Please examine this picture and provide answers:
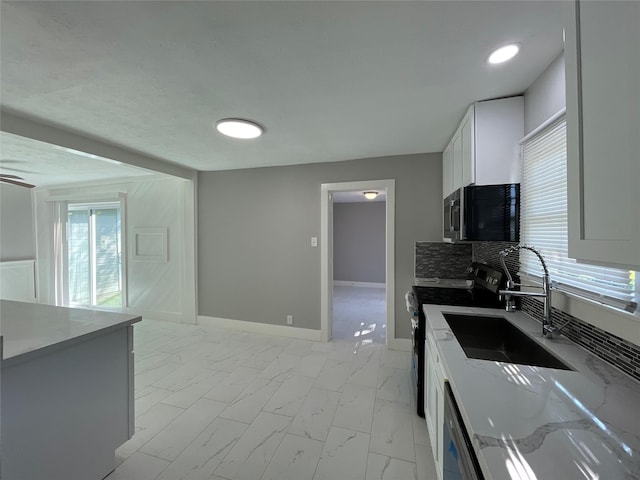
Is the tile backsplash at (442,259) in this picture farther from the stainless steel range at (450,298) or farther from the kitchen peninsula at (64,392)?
the kitchen peninsula at (64,392)

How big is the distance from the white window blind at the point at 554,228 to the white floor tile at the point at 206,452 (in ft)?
7.31

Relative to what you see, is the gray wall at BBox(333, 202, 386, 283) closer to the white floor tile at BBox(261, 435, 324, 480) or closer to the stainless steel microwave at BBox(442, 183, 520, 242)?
the stainless steel microwave at BBox(442, 183, 520, 242)

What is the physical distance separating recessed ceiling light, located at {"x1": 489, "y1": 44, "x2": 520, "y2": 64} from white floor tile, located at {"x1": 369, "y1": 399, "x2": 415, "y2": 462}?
242 cm

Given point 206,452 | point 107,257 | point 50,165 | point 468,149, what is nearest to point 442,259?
point 468,149

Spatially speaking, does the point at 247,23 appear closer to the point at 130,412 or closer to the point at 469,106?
the point at 469,106

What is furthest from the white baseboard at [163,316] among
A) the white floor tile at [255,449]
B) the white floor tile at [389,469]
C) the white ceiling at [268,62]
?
the white floor tile at [389,469]

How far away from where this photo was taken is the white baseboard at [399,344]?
9.94ft

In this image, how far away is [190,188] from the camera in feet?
12.7

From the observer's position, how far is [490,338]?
5.54 ft

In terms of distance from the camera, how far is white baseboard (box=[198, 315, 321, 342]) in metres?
3.37

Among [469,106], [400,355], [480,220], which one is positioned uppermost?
[469,106]

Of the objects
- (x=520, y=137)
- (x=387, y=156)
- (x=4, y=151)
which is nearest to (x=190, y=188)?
(x=4, y=151)

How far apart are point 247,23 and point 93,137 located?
2.35 metres

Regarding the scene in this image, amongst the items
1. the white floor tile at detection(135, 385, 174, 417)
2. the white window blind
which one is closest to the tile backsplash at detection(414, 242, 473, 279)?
the white window blind
